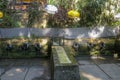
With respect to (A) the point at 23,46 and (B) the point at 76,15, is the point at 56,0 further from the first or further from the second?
(A) the point at 23,46

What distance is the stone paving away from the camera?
8156 mm

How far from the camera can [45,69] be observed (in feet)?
29.9

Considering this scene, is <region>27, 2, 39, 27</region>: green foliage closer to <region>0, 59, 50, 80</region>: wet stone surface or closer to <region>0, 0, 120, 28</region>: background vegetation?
<region>0, 0, 120, 28</region>: background vegetation

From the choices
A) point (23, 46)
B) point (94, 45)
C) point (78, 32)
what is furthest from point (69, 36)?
point (23, 46)

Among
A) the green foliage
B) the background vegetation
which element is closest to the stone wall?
the background vegetation

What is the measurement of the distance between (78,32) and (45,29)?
1.49 m

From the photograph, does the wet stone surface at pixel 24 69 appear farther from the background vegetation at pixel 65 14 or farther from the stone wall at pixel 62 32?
the background vegetation at pixel 65 14

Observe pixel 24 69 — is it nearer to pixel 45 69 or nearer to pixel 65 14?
pixel 45 69

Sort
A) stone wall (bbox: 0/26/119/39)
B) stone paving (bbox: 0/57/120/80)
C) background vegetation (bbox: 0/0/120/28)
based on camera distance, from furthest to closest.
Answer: background vegetation (bbox: 0/0/120/28), stone wall (bbox: 0/26/119/39), stone paving (bbox: 0/57/120/80)

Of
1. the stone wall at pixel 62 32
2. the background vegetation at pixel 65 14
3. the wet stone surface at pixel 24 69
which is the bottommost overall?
the wet stone surface at pixel 24 69

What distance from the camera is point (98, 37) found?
38.2ft

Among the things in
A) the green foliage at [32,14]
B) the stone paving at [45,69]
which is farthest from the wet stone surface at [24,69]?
the green foliage at [32,14]

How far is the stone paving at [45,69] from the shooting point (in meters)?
8.16

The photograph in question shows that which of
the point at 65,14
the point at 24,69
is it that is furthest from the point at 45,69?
the point at 65,14
